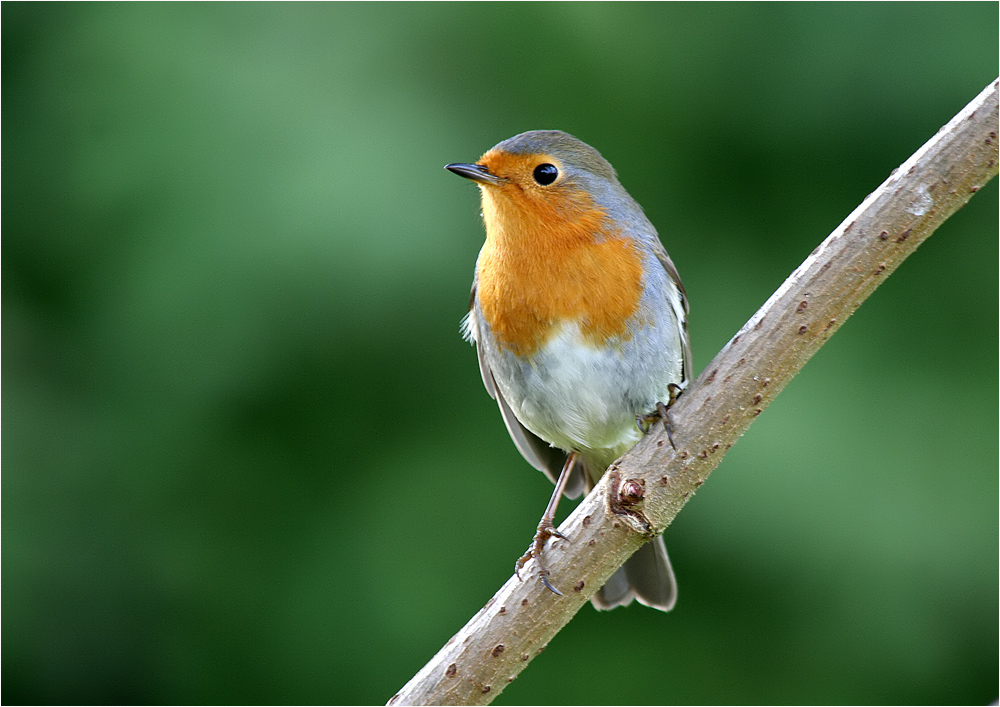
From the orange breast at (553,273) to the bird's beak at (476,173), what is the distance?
0.05 m

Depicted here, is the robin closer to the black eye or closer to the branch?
the black eye

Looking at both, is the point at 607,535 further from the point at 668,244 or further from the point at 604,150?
the point at 604,150

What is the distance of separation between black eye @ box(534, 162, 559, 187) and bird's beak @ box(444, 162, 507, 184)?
0.28 ft

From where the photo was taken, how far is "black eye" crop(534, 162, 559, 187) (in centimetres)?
258

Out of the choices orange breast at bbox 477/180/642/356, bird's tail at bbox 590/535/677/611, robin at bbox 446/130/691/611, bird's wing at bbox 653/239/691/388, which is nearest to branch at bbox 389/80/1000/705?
robin at bbox 446/130/691/611

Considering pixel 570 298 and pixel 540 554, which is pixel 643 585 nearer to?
pixel 540 554

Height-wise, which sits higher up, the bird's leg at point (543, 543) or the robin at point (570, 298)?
the robin at point (570, 298)

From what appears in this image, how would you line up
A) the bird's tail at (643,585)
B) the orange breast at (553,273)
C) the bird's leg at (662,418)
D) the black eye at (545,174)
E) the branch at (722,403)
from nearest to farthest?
the branch at (722,403) < the bird's leg at (662,418) < the orange breast at (553,273) < the black eye at (545,174) < the bird's tail at (643,585)

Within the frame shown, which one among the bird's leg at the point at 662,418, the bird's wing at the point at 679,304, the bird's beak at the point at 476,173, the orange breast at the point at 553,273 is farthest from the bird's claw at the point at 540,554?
the bird's beak at the point at 476,173

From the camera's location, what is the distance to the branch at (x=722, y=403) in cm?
202

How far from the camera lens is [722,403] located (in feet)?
6.88

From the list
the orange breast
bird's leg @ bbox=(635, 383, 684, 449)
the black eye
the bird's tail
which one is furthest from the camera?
the bird's tail

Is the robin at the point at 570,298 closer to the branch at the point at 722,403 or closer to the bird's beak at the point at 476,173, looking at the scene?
the bird's beak at the point at 476,173

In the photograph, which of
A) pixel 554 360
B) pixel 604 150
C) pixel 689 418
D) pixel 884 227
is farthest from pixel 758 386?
pixel 604 150
